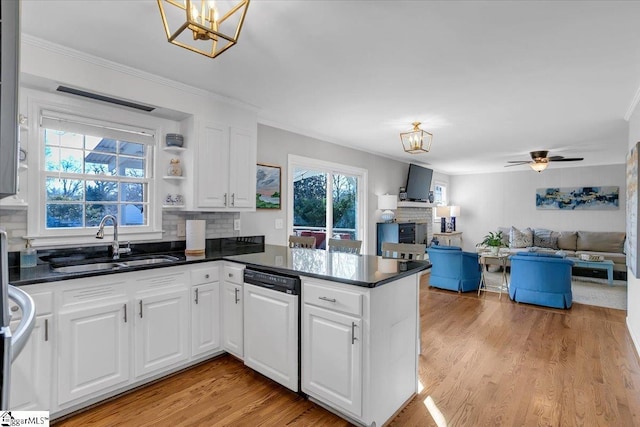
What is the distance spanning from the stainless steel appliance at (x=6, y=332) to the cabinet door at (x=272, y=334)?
1687 mm

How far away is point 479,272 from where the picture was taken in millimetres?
5434

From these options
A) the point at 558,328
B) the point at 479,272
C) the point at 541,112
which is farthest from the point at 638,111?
the point at 479,272

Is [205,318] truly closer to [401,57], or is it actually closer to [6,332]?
[6,332]

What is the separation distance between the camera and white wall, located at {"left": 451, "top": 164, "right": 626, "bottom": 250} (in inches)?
295

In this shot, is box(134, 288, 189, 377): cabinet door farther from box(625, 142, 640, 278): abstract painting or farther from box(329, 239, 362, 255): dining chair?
box(625, 142, 640, 278): abstract painting

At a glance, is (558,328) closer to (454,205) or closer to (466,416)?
(466,416)

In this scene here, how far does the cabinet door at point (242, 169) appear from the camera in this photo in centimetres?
333

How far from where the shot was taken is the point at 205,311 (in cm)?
272

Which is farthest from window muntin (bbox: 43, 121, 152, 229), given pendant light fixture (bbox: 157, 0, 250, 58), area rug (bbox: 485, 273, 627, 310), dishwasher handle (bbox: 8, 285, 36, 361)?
area rug (bbox: 485, 273, 627, 310)

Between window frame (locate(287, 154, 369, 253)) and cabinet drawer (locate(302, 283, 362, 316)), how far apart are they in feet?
7.71

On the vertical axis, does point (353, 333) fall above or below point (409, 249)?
below

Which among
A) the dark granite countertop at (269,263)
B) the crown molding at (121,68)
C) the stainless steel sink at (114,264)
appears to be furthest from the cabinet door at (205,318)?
the crown molding at (121,68)

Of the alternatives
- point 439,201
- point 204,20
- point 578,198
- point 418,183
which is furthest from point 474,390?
point 578,198

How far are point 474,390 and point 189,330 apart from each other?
7.22 ft
